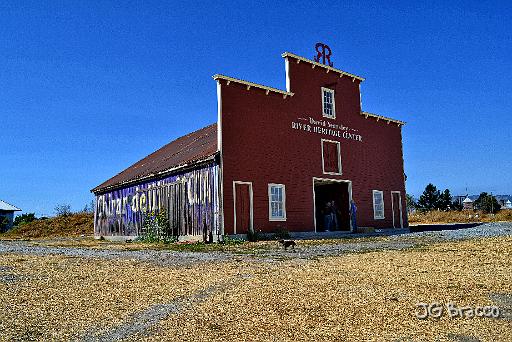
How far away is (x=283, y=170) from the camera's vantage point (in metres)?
18.9

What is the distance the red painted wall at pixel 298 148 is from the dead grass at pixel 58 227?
64.8ft

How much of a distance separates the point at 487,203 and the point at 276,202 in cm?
6843

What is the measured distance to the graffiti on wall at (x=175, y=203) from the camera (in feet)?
55.3

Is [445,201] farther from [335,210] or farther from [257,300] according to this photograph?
[257,300]

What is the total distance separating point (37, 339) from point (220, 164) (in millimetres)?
13171

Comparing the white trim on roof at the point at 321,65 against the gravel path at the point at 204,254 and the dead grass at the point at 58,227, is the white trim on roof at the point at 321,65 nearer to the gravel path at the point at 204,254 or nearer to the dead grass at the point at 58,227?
the gravel path at the point at 204,254

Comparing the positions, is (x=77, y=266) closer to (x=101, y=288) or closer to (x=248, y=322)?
(x=101, y=288)

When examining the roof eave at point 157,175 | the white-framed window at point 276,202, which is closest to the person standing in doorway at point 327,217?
the white-framed window at point 276,202

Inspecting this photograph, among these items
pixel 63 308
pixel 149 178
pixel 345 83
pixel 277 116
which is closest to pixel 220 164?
pixel 277 116

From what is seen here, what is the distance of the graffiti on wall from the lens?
16867 mm

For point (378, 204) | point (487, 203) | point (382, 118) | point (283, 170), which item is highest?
point (382, 118)

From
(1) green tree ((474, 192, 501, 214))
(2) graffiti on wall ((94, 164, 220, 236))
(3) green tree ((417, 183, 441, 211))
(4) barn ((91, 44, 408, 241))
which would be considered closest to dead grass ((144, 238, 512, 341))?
(2) graffiti on wall ((94, 164, 220, 236))

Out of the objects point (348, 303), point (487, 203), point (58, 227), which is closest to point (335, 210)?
point (348, 303)

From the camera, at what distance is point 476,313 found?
4098 millimetres
